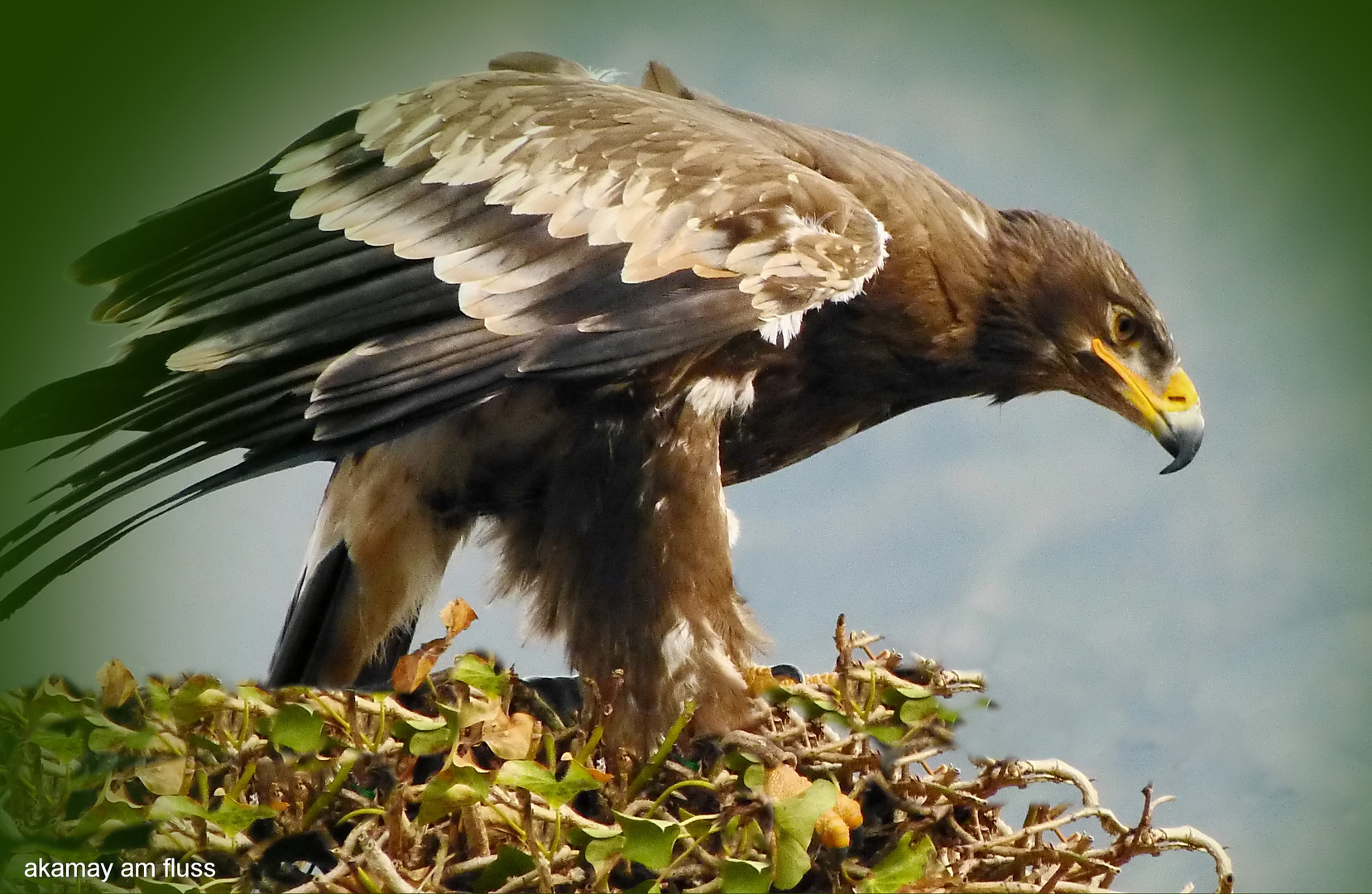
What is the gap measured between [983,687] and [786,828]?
557 mm

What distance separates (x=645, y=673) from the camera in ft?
7.04

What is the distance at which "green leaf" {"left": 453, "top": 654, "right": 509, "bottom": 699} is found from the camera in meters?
1.91

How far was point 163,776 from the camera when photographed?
177cm

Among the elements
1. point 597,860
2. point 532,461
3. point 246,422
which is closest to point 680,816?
point 597,860

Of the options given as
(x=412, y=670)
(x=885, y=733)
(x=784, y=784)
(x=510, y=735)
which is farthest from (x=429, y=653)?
(x=885, y=733)

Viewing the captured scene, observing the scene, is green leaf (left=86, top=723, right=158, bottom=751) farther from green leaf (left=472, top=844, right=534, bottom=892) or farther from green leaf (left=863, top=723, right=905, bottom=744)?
green leaf (left=863, top=723, right=905, bottom=744)

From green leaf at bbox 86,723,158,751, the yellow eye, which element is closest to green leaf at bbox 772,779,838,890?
green leaf at bbox 86,723,158,751

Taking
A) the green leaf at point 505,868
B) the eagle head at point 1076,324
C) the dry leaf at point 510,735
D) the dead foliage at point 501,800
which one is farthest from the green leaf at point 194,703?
the eagle head at point 1076,324

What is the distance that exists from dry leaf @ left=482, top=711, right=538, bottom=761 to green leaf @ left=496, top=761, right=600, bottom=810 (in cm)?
14

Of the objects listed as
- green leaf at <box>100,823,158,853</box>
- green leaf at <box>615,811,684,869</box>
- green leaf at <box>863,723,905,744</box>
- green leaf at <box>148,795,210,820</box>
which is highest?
green leaf at <box>863,723,905,744</box>

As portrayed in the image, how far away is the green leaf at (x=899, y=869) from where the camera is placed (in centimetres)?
171

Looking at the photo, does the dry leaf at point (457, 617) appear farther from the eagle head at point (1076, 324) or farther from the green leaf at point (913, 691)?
the eagle head at point (1076, 324)

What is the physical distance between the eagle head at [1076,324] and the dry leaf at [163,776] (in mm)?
1627

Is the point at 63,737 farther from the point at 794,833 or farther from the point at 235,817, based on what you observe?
the point at 794,833
